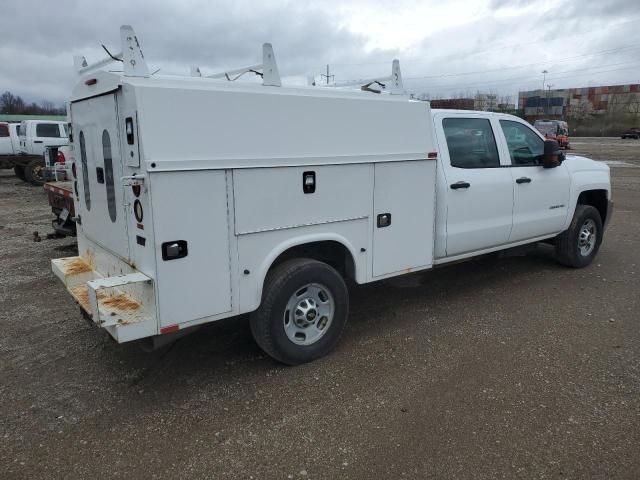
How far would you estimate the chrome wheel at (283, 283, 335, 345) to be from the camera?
4020 millimetres

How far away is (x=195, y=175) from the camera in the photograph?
3309mm

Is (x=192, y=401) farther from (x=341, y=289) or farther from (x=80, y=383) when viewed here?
(x=341, y=289)

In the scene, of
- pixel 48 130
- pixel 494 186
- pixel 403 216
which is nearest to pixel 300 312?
pixel 403 216

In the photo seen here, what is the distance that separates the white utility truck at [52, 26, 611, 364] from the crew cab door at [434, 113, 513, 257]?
0.02m

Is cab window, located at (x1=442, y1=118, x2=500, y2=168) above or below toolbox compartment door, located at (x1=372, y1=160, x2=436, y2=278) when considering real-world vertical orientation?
above

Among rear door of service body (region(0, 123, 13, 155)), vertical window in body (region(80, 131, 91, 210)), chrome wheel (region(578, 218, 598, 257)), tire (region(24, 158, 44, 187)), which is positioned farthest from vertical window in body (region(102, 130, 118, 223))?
rear door of service body (region(0, 123, 13, 155))

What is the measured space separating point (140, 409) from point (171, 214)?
1385 mm

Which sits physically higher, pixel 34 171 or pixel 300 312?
pixel 34 171

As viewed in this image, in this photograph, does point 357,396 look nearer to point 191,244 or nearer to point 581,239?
point 191,244

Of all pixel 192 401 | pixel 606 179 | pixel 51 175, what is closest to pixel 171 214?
pixel 192 401

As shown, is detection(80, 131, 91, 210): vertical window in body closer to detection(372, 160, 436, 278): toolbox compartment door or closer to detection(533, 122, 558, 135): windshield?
detection(372, 160, 436, 278): toolbox compartment door

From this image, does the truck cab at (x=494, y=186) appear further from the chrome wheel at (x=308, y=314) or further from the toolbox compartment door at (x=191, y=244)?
the toolbox compartment door at (x=191, y=244)

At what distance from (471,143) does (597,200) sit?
291 centimetres

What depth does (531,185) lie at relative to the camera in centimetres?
590
